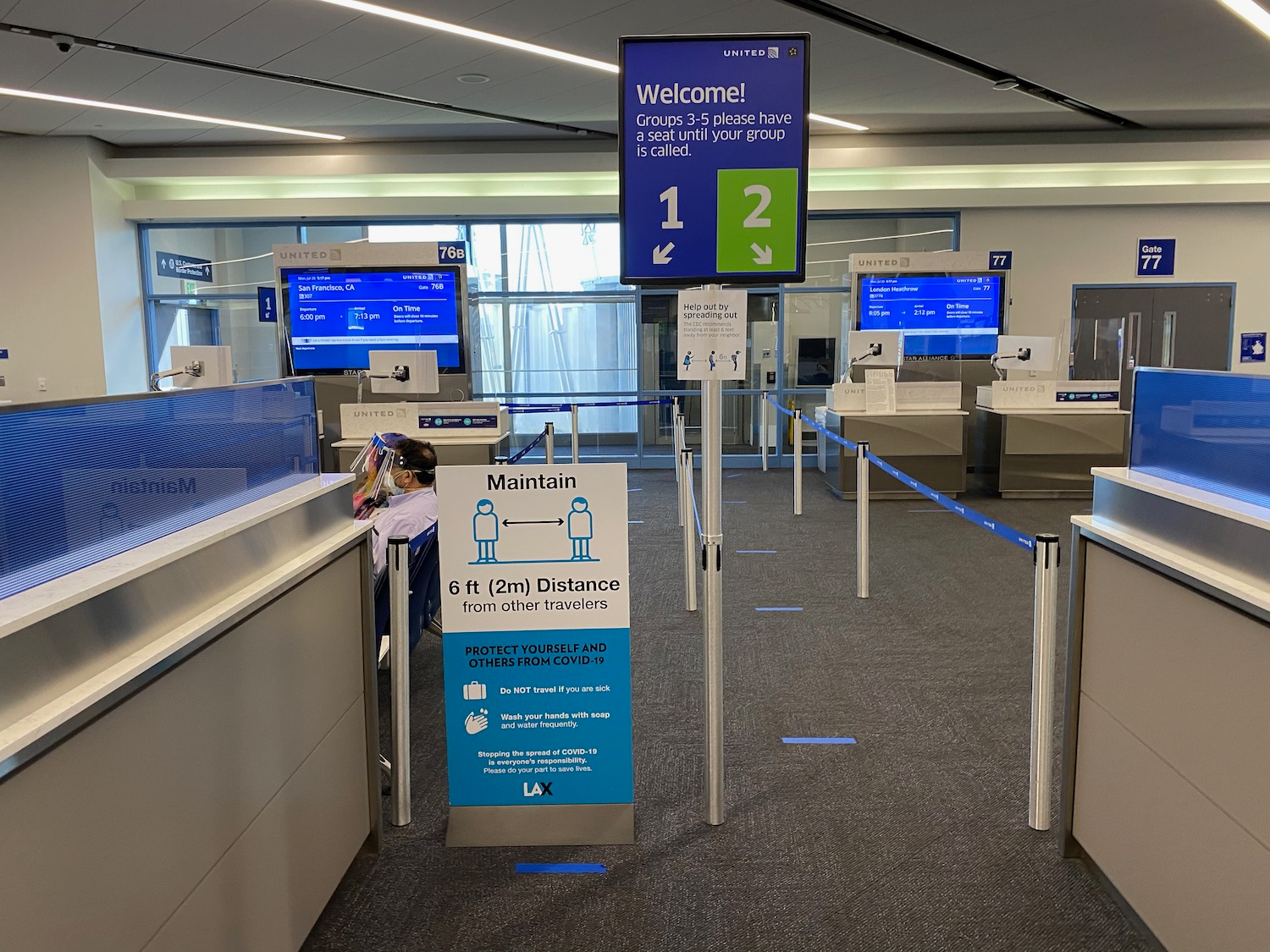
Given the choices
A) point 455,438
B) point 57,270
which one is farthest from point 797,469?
point 57,270

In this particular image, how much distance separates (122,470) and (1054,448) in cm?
760

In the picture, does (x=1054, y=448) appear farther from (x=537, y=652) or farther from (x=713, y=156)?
(x=537, y=652)

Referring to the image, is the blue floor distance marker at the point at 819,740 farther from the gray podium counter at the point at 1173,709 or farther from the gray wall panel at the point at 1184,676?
the gray wall panel at the point at 1184,676

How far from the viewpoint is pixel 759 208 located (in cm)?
236

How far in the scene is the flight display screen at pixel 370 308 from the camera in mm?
7188

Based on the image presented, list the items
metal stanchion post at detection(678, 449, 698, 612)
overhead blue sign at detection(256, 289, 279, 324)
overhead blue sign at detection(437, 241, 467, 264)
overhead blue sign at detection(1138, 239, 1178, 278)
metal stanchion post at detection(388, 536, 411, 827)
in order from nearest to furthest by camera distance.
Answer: metal stanchion post at detection(388, 536, 411, 827) → metal stanchion post at detection(678, 449, 698, 612) → overhead blue sign at detection(437, 241, 467, 264) → overhead blue sign at detection(256, 289, 279, 324) → overhead blue sign at detection(1138, 239, 1178, 278)

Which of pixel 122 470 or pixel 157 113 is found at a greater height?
pixel 157 113

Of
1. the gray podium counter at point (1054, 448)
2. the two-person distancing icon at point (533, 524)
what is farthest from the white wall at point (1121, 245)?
the two-person distancing icon at point (533, 524)

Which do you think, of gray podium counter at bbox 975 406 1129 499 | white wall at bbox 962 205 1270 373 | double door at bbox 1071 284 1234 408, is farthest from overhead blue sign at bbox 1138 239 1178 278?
gray podium counter at bbox 975 406 1129 499

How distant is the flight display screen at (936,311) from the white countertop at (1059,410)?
1178mm

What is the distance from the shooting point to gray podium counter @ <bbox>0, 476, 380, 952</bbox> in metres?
1.14

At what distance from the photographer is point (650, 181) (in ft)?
7.72

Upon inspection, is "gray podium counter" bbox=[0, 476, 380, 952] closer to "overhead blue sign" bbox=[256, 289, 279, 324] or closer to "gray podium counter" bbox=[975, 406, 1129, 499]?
"overhead blue sign" bbox=[256, 289, 279, 324]

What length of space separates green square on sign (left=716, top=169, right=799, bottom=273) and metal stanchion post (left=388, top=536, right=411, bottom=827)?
3.93 feet
